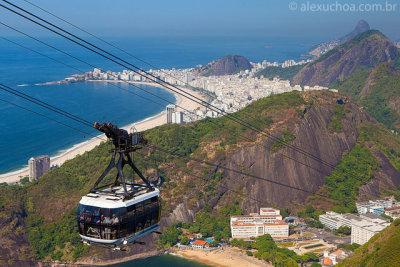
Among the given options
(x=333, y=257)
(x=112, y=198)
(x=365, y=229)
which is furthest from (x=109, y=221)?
(x=365, y=229)

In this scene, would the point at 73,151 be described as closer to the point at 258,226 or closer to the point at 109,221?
the point at 258,226

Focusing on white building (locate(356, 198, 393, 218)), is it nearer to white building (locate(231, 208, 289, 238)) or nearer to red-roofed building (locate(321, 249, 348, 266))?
white building (locate(231, 208, 289, 238))

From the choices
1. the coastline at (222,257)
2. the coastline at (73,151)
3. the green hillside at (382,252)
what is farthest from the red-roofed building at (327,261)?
the coastline at (73,151)

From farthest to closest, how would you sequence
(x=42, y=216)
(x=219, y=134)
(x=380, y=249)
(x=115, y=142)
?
(x=219, y=134) < (x=42, y=216) < (x=380, y=249) < (x=115, y=142)

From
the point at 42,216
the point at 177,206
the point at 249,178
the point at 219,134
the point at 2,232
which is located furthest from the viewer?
the point at 219,134

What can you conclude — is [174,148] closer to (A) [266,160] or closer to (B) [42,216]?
(A) [266,160]

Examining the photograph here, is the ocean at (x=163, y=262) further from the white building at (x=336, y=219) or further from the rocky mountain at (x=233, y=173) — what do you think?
the white building at (x=336, y=219)

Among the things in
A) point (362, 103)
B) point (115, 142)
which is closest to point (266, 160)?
point (115, 142)

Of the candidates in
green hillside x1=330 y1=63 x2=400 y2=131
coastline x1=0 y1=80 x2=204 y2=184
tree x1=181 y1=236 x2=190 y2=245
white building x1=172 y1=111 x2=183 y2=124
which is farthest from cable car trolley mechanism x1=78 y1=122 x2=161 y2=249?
green hillside x1=330 y1=63 x2=400 y2=131
